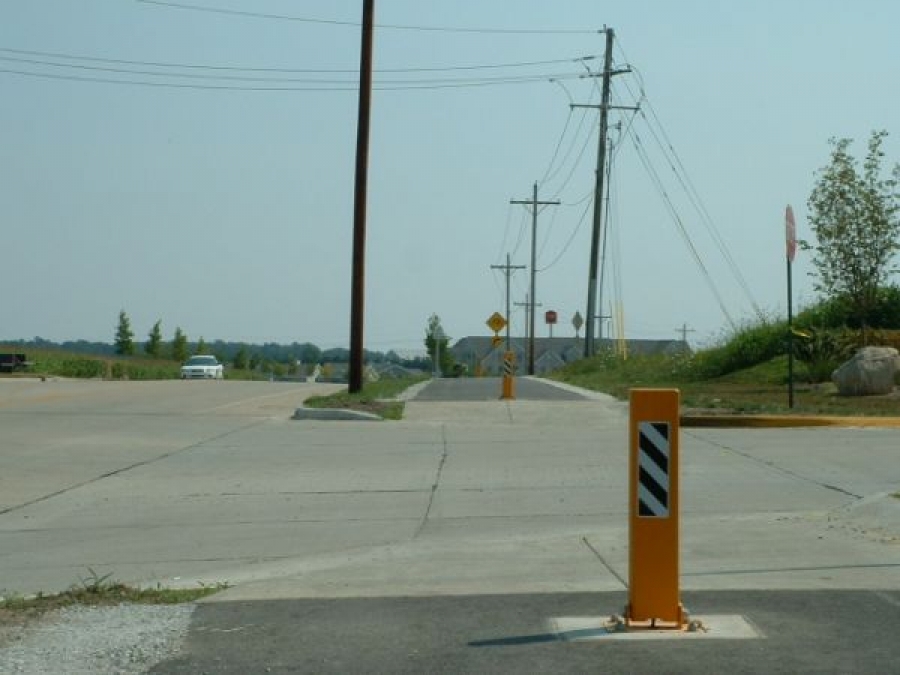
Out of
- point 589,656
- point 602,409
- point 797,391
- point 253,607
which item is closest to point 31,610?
point 253,607

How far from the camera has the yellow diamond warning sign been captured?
3653cm

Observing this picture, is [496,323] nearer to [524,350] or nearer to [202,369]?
[202,369]

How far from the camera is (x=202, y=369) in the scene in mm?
58875

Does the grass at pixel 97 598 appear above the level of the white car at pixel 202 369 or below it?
below

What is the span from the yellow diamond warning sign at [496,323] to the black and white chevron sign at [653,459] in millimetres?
29393

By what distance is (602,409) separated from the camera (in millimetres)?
23125

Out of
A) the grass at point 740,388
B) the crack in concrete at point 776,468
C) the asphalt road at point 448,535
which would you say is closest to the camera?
the asphalt road at point 448,535

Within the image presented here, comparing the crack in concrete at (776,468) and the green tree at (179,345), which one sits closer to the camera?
the crack in concrete at (776,468)

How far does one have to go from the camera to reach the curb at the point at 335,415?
21625 millimetres

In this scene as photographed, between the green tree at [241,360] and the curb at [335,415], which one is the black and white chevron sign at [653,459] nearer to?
the curb at [335,415]

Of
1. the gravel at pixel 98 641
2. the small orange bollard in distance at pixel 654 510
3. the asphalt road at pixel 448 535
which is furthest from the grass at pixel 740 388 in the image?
the gravel at pixel 98 641

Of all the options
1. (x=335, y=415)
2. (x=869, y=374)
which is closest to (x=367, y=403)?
(x=335, y=415)

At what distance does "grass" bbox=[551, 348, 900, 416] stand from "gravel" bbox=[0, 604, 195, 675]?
14.6 metres

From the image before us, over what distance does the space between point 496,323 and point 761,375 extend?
8660mm
